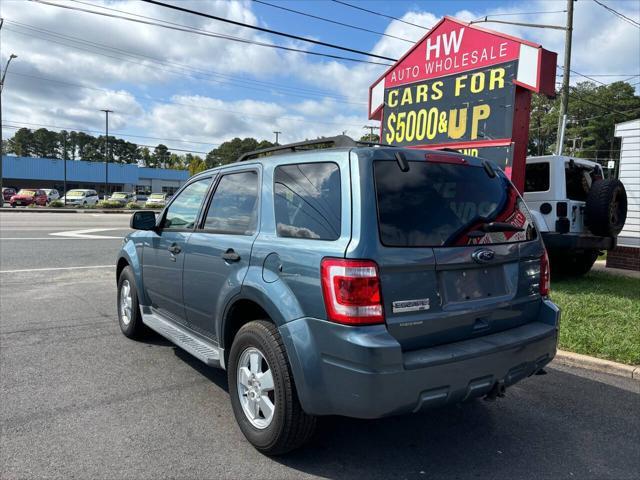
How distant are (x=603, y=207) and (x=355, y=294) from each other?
716cm

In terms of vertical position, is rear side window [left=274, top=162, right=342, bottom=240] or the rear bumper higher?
rear side window [left=274, top=162, right=342, bottom=240]

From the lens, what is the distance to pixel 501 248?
3.12 m

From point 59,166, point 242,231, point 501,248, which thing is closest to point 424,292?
point 501,248

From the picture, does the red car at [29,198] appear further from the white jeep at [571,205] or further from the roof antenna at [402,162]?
the roof antenna at [402,162]

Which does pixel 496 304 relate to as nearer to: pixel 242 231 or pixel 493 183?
pixel 493 183

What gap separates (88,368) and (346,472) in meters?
2.75

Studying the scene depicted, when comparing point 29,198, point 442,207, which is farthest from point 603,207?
point 29,198

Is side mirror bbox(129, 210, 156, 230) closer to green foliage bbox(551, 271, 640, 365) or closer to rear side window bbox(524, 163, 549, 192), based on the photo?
green foliage bbox(551, 271, 640, 365)

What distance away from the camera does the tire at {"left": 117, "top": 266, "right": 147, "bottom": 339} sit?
512 cm

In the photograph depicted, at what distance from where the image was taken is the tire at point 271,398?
2828 mm

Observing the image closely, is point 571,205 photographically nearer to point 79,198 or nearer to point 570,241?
point 570,241

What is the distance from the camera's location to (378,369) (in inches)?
97.7

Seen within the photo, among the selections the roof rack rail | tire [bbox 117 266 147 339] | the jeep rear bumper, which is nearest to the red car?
tire [bbox 117 266 147 339]

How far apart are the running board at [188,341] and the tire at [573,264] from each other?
7.61 meters
